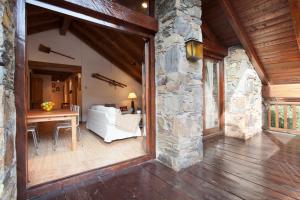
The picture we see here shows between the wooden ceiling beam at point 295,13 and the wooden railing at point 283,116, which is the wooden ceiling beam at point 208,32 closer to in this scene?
the wooden ceiling beam at point 295,13

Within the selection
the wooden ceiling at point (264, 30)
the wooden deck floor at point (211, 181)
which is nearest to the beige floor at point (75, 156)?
the wooden deck floor at point (211, 181)

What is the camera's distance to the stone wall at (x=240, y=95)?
12.7ft

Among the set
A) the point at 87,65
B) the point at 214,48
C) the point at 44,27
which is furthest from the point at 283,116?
the point at 44,27

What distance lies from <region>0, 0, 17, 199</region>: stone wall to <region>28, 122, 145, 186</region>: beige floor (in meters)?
0.70

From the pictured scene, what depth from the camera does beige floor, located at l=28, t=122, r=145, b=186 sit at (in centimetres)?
224

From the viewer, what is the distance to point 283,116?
4.37 meters

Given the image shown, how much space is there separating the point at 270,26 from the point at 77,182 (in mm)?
4053

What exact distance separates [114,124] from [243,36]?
10.8 ft

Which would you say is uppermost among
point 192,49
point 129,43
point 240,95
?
point 129,43

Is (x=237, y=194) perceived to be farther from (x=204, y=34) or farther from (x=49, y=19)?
(x=49, y=19)

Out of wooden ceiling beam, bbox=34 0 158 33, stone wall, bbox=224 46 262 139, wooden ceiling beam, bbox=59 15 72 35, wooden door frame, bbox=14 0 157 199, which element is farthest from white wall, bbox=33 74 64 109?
stone wall, bbox=224 46 262 139

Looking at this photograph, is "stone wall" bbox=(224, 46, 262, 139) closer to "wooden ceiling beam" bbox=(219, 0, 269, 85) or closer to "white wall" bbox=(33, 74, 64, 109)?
"wooden ceiling beam" bbox=(219, 0, 269, 85)

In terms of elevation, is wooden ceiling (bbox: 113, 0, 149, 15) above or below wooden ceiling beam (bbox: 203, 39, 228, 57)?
above

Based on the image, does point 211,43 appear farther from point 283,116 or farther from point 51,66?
point 51,66
